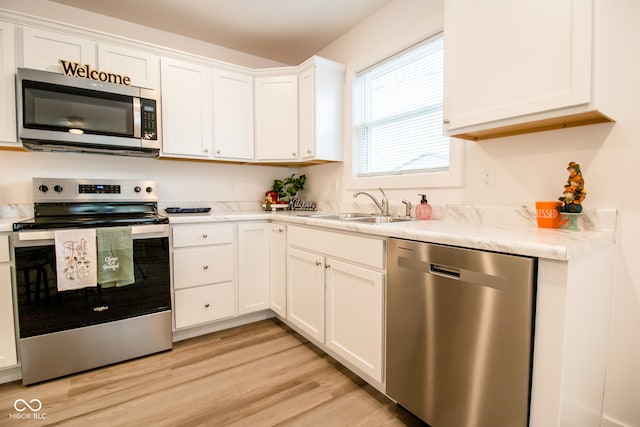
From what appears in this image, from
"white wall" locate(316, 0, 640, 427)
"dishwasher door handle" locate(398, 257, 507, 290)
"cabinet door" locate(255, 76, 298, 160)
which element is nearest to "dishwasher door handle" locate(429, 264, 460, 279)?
"dishwasher door handle" locate(398, 257, 507, 290)

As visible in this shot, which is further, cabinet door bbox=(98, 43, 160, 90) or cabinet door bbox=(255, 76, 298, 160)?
cabinet door bbox=(255, 76, 298, 160)

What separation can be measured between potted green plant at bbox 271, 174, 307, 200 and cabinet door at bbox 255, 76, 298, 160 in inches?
15.1

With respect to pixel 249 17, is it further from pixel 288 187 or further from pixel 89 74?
pixel 288 187

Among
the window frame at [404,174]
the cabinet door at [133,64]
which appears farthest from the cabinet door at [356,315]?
the cabinet door at [133,64]

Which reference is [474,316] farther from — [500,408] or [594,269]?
[594,269]

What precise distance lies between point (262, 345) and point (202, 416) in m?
0.74

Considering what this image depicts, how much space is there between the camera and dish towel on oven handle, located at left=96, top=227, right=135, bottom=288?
74.7 inches

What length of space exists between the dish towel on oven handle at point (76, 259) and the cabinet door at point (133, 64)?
1.21 metres

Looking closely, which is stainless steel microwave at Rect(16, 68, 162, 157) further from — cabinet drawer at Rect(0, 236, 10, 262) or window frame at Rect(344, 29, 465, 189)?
window frame at Rect(344, 29, 465, 189)

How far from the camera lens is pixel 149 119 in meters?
2.29

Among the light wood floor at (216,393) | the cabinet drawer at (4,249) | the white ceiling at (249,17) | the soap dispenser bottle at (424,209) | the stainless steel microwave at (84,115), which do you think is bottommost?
the light wood floor at (216,393)

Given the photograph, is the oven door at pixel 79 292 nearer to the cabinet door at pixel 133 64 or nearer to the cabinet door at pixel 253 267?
the cabinet door at pixel 253 267

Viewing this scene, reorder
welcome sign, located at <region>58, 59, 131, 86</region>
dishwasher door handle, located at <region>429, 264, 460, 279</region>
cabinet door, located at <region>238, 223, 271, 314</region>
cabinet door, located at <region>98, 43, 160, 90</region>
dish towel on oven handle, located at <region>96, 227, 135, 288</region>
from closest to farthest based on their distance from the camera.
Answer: dishwasher door handle, located at <region>429, 264, 460, 279</region> < dish towel on oven handle, located at <region>96, 227, 135, 288</region> < welcome sign, located at <region>58, 59, 131, 86</region> < cabinet door, located at <region>98, 43, 160, 90</region> < cabinet door, located at <region>238, 223, 271, 314</region>

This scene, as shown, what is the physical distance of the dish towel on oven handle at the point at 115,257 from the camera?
190 cm
